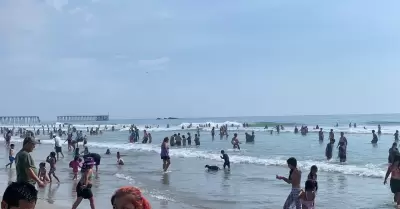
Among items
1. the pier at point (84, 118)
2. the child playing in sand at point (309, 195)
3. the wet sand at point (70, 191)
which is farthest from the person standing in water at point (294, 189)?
the pier at point (84, 118)

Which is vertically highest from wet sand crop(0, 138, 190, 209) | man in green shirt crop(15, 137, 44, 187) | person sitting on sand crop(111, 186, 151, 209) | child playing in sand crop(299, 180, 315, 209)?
person sitting on sand crop(111, 186, 151, 209)

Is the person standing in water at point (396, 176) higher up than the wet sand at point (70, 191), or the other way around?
the person standing in water at point (396, 176)

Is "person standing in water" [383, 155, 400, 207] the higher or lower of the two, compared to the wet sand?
higher

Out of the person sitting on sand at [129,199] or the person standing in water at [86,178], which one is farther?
the person standing in water at [86,178]

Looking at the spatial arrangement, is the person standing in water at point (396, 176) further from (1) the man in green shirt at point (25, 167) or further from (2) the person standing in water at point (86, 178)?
(1) the man in green shirt at point (25, 167)

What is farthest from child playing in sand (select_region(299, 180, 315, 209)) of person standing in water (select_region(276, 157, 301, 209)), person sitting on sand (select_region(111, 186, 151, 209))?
person sitting on sand (select_region(111, 186, 151, 209))

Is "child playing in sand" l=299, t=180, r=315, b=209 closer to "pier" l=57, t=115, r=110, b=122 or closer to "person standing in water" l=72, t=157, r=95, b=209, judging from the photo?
"person standing in water" l=72, t=157, r=95, b=209

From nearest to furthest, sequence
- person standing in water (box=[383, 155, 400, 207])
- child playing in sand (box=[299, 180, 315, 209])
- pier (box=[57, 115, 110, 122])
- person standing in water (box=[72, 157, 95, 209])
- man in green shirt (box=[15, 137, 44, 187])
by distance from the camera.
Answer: man in green shirt (box=[15, 137, 44, 187]), child playing in sand (box=[299, 180, 315, 209]), person standing in water (box=[72, 157, 95, 209]), person standing in water (box=[383, 155, 400, 207]), pier (box=[57, 115, 110, 122])

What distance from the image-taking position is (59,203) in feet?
38.5

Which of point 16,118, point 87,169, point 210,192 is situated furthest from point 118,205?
point 16,118

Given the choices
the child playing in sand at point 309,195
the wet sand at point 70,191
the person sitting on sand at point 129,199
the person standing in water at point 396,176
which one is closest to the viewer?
the person sitting on sand at point 129,199

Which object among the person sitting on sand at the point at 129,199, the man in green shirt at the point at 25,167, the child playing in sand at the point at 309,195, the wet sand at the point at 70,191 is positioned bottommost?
the wet sand at the point at 70,191

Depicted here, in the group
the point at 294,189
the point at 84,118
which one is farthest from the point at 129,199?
the point at 84,118

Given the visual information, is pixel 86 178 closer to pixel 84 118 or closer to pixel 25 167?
pixel 25 167
